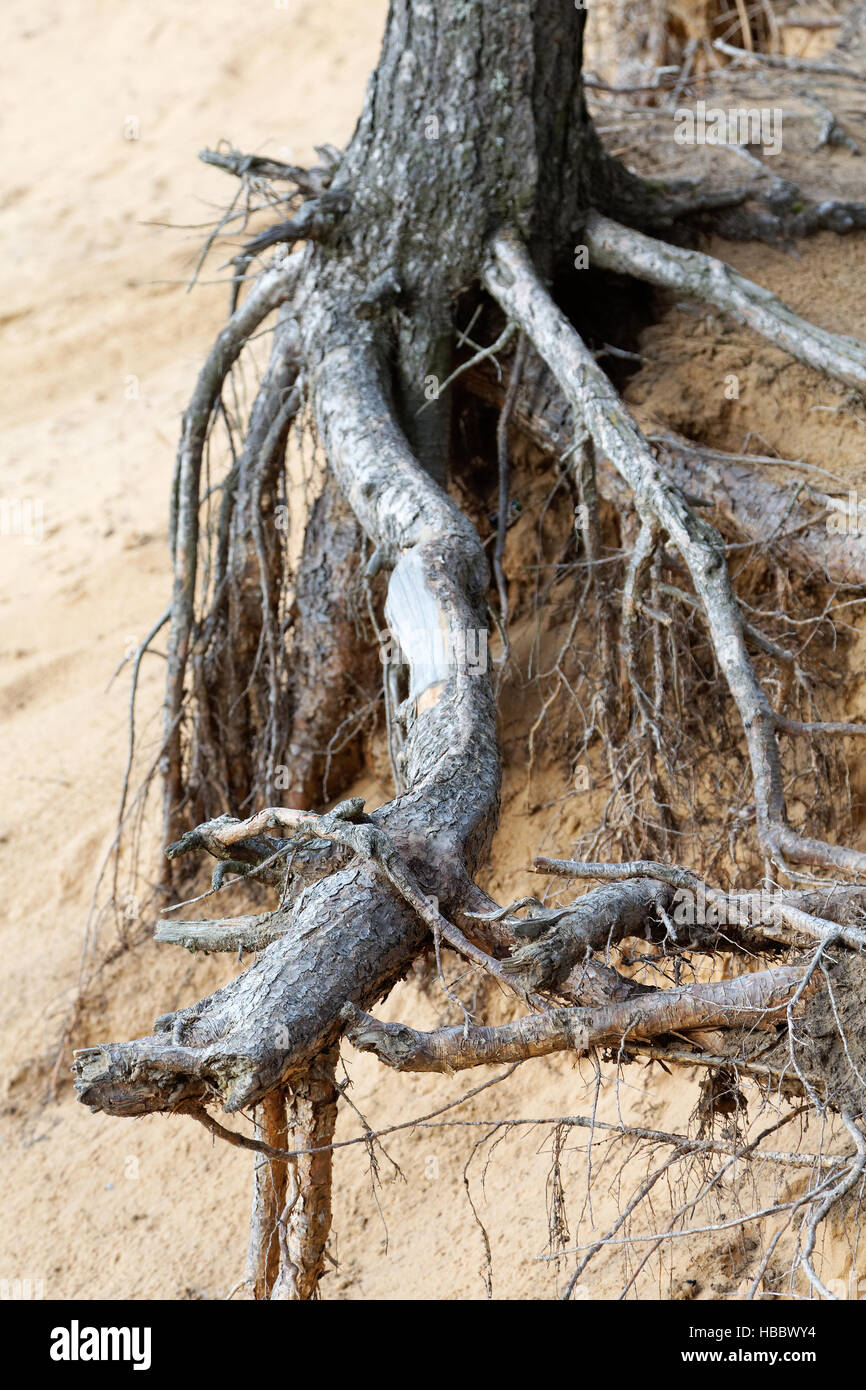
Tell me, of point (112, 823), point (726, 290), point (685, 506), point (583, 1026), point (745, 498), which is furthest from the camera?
point (112, 823)

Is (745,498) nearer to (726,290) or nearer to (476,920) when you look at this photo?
(726,290)

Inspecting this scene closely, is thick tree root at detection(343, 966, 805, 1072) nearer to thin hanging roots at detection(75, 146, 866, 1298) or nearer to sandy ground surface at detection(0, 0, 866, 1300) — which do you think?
thin hanging roots at detection(75, 146, 866, 1298)

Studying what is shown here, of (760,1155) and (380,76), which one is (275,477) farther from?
(760,1155)

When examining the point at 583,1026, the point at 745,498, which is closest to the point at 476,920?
the point at 583,1026

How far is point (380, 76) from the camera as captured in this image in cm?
315

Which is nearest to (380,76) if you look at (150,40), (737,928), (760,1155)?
(737,928)

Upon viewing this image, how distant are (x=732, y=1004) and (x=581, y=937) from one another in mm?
278

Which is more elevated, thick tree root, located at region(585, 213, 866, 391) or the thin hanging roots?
thick tree root, located at region(585, 213, 866, 391)

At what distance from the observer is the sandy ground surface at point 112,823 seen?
107 inches

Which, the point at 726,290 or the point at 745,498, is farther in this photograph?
the point at 726,290

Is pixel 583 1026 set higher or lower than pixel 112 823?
higher

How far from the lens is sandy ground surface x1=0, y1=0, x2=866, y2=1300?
2707 mm

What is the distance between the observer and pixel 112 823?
4.03 m

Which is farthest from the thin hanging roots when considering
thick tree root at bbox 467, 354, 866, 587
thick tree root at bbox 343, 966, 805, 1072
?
thick tree root at bbox 467, 354, 866, 587
